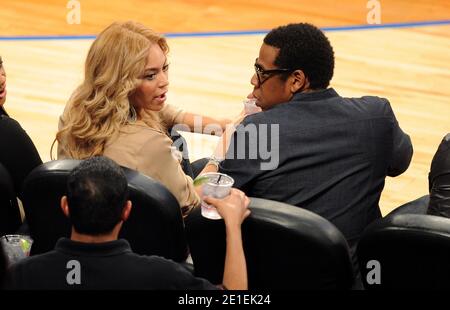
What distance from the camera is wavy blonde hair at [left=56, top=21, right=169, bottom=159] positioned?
2.50 meters

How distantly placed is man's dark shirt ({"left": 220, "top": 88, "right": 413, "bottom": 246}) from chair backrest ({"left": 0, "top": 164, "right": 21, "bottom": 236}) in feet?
1.91

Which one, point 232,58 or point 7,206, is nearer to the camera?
point 7,206

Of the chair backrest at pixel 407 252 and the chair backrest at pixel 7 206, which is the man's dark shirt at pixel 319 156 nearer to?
the chair backrest at pixel 407 252

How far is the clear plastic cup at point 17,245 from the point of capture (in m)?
2.34

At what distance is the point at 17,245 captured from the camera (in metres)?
2.37

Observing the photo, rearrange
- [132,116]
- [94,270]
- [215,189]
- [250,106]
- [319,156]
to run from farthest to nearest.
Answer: [250,106] < [132,116] < [319,156] < [215,189] < [94,270]

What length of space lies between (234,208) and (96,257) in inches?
14.7

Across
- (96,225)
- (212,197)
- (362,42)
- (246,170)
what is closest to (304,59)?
(246,170)

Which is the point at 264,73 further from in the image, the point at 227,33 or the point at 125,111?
the point at 227,33

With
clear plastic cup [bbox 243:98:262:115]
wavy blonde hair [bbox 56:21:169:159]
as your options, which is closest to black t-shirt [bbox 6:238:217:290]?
wavy blonde hair [bbox 56:21:169:159]

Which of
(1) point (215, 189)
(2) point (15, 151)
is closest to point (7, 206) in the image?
(2) point (15, 151)

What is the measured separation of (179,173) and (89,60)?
1.45 ft

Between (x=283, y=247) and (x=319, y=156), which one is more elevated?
(x=319, y=156)

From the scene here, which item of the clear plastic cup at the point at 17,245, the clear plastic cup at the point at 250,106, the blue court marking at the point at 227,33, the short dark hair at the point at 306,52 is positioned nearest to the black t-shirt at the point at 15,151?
the clear plastic cup at the point at 17,245
